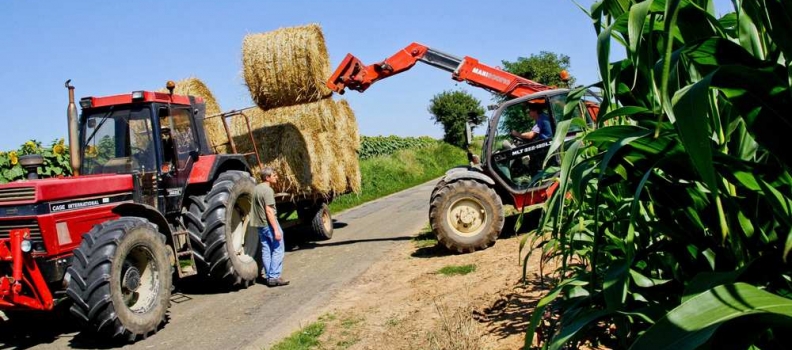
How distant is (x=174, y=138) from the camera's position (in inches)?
296

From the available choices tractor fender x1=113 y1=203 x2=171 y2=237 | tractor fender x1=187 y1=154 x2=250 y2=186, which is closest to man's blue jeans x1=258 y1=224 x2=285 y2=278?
tractor fender x1=187 y1=154 x2=250 y2=186

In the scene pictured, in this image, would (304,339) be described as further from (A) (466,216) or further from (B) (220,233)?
(A) (466,216)

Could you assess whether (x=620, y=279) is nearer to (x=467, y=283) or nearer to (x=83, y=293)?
(x=467, y=283)

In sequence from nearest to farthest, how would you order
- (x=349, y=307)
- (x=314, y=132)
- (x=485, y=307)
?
1. (x=485, y=307)
2. (x=349, y=307)
3. (x=314, y=132)

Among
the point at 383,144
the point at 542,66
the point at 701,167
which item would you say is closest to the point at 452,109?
the point at 383,144

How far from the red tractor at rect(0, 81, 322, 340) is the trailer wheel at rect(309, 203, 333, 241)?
217cm

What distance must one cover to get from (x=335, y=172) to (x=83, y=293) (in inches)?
201

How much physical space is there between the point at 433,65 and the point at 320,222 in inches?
128

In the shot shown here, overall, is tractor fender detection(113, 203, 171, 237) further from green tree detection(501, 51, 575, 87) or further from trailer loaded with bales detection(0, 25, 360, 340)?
green tree detection(501, 51, 575, 87)

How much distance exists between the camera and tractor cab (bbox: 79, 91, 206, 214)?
711 centimetres

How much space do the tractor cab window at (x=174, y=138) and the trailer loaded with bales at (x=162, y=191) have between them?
0.05ft

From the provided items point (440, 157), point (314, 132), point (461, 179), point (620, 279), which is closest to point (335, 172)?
point (314, 132)

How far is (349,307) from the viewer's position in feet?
19.7

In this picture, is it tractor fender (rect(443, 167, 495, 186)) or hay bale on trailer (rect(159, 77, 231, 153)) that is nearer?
tractor fender (rect(443, 167, 495, 186))
